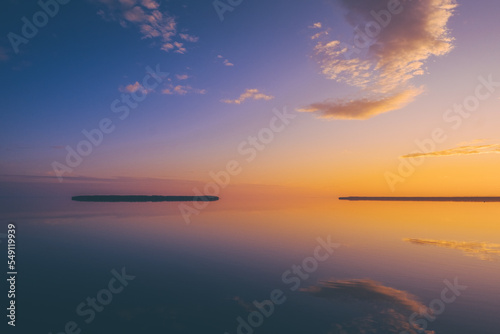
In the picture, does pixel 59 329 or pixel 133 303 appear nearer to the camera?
pixel 59 329

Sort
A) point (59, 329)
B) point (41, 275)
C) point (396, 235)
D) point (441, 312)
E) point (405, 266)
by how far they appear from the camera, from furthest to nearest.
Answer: point (396, 235)
point (405, 266)
point (41, 275)
point (441, 312)
point (59, 329)

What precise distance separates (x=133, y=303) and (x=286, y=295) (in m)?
7.38

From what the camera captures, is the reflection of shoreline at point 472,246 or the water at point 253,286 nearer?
the water at point 253,286

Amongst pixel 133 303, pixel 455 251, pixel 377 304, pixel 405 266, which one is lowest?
pixel 133 303

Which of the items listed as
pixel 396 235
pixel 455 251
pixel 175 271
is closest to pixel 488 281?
pixel 455 251

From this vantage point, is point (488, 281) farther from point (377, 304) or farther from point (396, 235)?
point (396, 235)

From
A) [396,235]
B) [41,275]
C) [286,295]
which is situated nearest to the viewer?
[286,295]

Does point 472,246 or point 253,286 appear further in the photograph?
point 472,246

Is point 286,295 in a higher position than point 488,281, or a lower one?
lower

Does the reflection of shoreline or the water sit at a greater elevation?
the reflection of shoreline

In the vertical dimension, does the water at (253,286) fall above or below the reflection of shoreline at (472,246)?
below

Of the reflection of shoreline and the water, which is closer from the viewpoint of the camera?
the water

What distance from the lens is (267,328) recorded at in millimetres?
10555

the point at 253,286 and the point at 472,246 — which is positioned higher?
the point at 472,246
